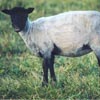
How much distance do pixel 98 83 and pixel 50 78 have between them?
0.88 metres

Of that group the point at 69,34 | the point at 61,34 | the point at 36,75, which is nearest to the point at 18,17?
the point at 61,34

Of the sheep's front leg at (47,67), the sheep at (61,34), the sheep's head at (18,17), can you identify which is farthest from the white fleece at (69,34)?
the sheep's head at (18,17)

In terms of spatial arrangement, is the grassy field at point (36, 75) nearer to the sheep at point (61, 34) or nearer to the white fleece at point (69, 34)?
the sheep at point (61, 34)

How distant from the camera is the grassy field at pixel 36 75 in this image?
8516 millimetres

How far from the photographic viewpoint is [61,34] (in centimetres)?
874

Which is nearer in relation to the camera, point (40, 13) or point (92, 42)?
point (92, 42)

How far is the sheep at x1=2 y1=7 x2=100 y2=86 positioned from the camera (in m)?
8.63

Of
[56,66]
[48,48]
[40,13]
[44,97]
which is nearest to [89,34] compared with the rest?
[48,48]

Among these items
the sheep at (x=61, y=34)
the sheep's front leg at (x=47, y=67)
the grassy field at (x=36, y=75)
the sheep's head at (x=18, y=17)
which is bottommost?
the grassy field at (x=36, y=75)

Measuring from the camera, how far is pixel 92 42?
861 cm

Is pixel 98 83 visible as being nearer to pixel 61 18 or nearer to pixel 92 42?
pixel 92 42

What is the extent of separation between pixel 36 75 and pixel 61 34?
104 centimetres

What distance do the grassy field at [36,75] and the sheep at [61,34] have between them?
0.32 meters

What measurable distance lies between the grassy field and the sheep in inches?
12.7
